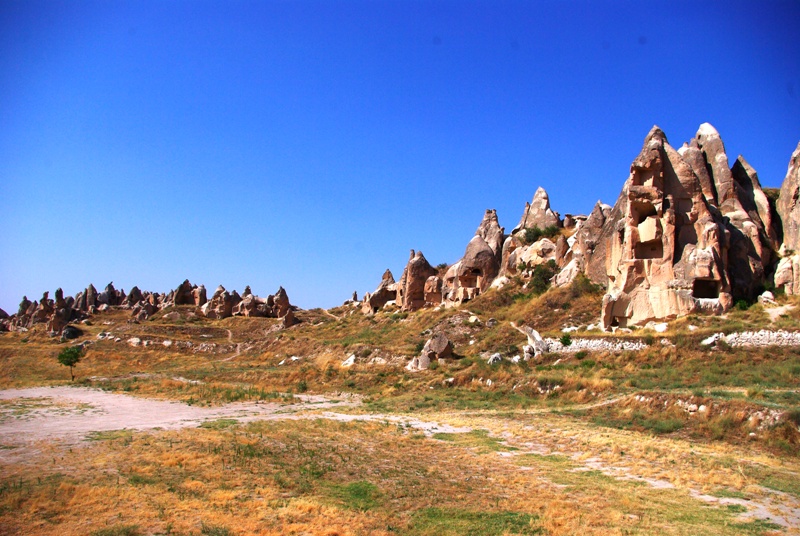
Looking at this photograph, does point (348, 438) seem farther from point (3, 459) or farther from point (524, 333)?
point (524, 333)

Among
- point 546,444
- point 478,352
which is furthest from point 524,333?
point 546,444

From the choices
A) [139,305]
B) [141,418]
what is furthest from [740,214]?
[139,305]

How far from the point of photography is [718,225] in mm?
26984

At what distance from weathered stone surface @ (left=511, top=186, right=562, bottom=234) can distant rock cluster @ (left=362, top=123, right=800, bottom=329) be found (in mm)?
11582

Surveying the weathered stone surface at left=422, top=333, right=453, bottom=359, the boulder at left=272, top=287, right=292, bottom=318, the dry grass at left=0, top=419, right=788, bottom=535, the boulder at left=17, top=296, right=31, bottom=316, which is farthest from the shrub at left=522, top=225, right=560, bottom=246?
the boulder at left=17, top=296, right=31, bottom=316

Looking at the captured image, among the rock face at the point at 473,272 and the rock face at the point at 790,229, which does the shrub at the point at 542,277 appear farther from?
the rock face at the point at 790,229

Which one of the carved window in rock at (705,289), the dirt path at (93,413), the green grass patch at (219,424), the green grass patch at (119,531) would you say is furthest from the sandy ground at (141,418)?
the carved window in rock at (705,289)

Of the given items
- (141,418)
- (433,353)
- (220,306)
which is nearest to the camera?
(141,418)

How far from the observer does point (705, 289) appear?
2672 centimetres

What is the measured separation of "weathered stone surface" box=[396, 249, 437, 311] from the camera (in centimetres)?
5000

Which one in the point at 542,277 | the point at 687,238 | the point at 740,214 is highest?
the point at 740,214

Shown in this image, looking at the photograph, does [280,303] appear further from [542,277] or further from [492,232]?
[542,277]

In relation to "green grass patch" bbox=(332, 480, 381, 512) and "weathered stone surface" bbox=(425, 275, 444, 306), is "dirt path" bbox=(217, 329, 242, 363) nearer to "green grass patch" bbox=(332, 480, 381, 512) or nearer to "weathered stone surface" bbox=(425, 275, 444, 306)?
"weathered stone surface" bbox=(425, 275, 444, 306)

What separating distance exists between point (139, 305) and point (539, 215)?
5156 cm
